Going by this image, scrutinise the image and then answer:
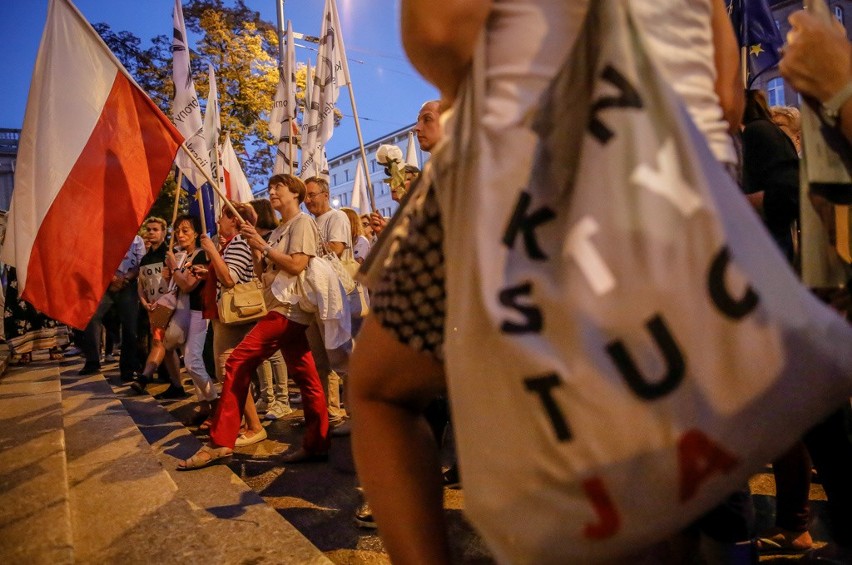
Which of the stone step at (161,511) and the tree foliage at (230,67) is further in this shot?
the tree foliage at (230,67)

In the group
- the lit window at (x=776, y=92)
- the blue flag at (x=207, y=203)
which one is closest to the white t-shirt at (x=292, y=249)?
the blue flag at (x=207, y=203)

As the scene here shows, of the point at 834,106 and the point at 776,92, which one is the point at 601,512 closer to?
the point at 834,106

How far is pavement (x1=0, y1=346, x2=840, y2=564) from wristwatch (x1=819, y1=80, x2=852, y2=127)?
1.96 metres

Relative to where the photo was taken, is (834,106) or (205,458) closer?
(834,106)

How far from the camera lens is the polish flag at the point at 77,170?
343 centimetres

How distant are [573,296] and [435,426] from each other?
8.91ft

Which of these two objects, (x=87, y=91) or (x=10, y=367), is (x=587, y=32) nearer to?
(x=87, y=91)

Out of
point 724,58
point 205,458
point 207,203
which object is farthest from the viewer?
point 207,203

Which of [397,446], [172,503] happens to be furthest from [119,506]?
[397,446]

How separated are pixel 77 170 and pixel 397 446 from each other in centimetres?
314

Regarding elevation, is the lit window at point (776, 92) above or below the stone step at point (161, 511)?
above

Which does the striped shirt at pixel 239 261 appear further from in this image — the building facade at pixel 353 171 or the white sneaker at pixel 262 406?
the building facade at pixel 353 171

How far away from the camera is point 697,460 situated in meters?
0.81

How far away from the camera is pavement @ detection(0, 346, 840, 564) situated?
2516mm
